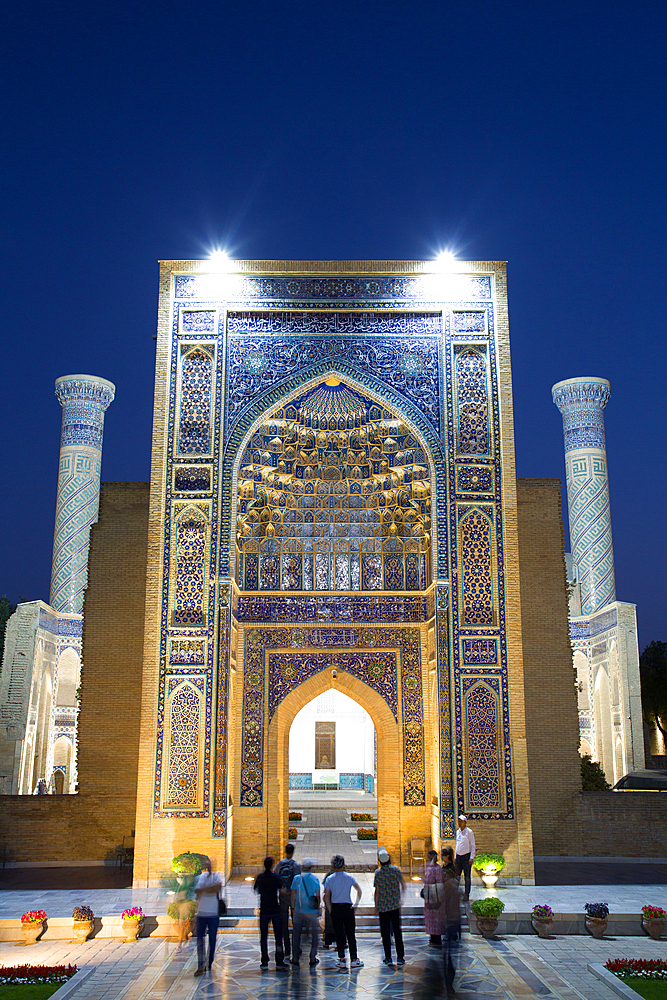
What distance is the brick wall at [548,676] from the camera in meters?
11.5

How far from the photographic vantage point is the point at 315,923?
22.1 feet

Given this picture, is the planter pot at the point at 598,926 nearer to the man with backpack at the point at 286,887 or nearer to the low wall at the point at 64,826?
the man with backpack at the point at 286,887

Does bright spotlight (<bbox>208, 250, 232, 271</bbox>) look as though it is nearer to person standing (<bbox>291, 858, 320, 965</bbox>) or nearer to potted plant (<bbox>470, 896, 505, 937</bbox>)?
person standing (<bbox>291, 858, 320, 965</bbox>)

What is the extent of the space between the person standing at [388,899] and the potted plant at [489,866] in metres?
2.71

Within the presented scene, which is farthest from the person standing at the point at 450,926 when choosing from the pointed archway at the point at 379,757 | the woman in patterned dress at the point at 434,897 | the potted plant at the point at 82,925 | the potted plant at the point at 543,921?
the pointed archway at the point at 379,757

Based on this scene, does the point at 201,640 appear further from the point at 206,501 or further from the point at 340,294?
the point at 340,294

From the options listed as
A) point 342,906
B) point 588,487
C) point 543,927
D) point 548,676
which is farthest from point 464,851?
point 588,487

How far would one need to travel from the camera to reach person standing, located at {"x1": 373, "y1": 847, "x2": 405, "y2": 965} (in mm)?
6633

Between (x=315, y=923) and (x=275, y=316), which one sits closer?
(x=315, y=923)

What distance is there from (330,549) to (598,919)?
5.81 m

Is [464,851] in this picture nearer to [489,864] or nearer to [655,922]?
[489,864]

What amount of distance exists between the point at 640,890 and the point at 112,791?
6552mm

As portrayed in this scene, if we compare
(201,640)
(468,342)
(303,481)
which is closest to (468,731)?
(201,640)

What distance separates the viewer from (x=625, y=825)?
36.9 ft
